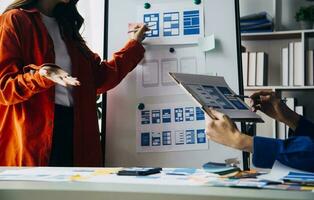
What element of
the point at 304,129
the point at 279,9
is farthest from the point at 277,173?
the point at 279,9

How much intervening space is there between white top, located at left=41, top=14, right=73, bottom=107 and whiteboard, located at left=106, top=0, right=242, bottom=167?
29cm

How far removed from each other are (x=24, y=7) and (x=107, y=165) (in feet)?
2.67

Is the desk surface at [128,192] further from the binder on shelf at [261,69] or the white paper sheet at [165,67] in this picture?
the binder on shelf at [261,69]

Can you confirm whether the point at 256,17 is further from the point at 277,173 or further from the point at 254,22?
the point at 277,173

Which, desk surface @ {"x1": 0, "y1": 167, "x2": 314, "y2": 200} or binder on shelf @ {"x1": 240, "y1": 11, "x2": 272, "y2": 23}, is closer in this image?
desk surface @ {"x1": 0, "y1": 167, "x2": 314, "y2": 200}

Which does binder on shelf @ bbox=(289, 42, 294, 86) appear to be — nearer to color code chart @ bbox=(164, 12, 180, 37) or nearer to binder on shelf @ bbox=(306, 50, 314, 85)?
binder on shelf @ bbox=(306, 50, 314, 85)

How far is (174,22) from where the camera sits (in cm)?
217

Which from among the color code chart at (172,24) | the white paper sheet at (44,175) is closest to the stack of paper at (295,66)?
the color code chart at (172,24)

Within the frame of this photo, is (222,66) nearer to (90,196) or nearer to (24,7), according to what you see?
(24,7)

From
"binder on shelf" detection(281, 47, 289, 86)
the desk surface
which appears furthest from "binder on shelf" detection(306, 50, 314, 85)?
the desk surface

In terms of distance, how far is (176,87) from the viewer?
2.15m

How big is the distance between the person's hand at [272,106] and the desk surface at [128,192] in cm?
96

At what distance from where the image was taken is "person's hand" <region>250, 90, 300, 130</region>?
5.89ft

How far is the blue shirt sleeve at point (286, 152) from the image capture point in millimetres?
1182
